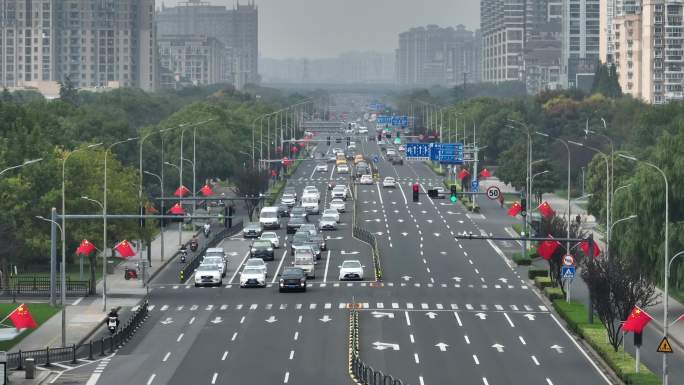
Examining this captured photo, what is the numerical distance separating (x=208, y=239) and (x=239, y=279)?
2568cm

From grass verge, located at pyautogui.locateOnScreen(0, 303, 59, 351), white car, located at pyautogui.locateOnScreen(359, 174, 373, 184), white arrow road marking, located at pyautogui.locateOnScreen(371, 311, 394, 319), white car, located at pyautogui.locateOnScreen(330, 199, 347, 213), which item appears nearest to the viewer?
grass verge, located at pyautogui.locateOnScreen(0, 303, 59, 351)

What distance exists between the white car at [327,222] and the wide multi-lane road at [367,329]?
14505 mm

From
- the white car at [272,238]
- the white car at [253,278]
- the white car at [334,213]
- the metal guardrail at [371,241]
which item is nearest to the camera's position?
the white car at [253,278]

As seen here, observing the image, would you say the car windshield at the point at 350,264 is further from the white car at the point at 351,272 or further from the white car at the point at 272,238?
the white car at the point at 272,238

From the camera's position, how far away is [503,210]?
15425 centimetres

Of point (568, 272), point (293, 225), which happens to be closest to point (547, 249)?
point (568, 272)

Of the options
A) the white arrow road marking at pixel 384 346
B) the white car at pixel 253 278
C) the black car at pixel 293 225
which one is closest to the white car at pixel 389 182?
the black car at pixel 293 225

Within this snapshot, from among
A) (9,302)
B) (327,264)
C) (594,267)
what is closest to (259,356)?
(594,267)

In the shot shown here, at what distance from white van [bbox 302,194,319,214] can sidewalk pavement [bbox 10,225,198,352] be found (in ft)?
101

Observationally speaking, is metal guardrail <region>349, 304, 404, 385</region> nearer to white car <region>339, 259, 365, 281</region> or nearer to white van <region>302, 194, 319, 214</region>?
white car <region>339, 259, 365, 281</region>

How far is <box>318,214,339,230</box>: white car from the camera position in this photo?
443 feet

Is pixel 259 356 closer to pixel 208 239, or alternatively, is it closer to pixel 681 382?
pixel 681 382

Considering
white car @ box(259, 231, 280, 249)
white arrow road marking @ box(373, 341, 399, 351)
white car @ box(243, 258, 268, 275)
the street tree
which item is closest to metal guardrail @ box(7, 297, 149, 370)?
white arrow road marking @ box(373, 341, 399, 351)

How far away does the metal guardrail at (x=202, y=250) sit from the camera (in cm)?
10157
